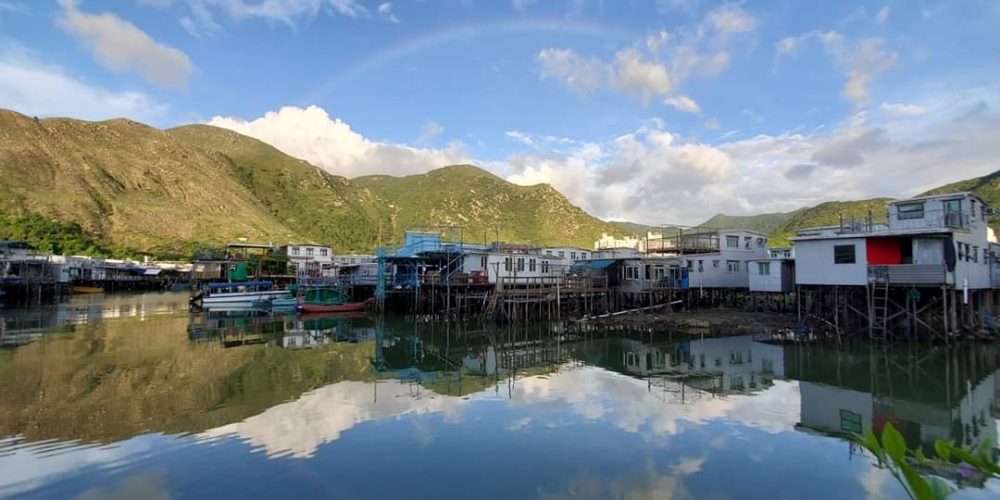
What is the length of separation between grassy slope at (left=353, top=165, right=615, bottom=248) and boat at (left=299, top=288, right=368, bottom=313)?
56.2 metres

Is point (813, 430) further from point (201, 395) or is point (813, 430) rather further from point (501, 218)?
point (501, 218)

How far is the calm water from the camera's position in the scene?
1022cm

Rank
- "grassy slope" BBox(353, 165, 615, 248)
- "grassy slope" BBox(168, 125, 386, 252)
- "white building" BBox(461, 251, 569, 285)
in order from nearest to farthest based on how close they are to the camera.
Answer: "white building" BBox(461, 251, 569, 285) < "grassy slope" BBox(353, 165, 615, 248) < "grassy slope" BBox(168, 125, 386, 252)

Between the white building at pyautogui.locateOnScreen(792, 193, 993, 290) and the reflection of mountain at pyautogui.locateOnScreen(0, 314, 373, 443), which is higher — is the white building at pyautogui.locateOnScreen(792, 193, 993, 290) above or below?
above

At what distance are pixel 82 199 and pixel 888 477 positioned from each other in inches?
4350

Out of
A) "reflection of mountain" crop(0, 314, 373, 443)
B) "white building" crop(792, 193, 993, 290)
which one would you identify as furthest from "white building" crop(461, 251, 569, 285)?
"white building" crop(792, 193, 993, 290)

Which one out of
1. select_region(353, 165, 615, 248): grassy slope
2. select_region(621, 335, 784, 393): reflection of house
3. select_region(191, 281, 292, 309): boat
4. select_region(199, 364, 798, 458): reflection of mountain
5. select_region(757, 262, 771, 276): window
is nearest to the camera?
select_region(199, 364, 798, 458): reflection of mountain

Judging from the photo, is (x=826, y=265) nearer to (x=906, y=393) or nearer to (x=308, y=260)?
(x=906, y=393)

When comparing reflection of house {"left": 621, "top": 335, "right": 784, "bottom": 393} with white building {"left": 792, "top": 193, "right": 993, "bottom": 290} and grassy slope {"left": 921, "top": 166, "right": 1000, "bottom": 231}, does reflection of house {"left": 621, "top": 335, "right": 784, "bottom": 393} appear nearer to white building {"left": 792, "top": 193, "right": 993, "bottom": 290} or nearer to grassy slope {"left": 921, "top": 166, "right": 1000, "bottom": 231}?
white building {"left": 792, "top": 193, "right": 993, "bottom": 290}

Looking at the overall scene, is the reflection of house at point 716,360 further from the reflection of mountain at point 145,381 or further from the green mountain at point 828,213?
the green mountain at point 828,213

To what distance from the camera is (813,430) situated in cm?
1334

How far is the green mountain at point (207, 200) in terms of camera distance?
84.1 metres

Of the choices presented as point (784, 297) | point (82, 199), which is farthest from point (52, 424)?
point (82, 199)

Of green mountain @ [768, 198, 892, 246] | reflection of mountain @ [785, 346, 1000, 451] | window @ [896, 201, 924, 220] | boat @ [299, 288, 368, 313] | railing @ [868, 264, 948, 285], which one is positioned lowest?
reflection of mountain @ [785, 346, 1000, 451]
